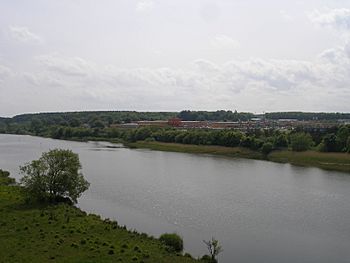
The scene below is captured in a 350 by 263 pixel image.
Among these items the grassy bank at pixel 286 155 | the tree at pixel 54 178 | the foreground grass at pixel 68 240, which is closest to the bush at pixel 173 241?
the foreground grass at pixel 68 240

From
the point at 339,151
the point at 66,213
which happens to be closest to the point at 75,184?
the point at 66,213

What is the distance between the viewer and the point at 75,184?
96.0 feet

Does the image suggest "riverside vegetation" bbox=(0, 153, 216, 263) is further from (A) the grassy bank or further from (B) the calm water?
(A) the grassy bank

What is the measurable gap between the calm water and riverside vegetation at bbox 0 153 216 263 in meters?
2.33

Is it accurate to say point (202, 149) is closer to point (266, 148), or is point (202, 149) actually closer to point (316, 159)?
point (266, 148)

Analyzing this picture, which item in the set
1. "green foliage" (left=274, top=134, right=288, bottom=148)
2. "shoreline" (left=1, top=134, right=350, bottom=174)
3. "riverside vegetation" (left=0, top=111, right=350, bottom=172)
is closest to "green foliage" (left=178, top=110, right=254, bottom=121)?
"riverside vegetation" (left=0, top=111, right=350, bottom=172)

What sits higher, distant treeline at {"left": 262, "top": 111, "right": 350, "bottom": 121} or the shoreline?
distant treeline at {"left": 262, "top": 111, "right": 350, "bottom": 121}

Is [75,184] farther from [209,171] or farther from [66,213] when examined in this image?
[209,171]

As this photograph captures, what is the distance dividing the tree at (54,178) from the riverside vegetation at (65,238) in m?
0.14

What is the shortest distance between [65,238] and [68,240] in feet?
1.16

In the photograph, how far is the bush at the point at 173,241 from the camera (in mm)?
21094

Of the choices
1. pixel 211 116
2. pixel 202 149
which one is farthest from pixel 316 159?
pixel 211 116

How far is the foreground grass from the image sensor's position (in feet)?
58.9

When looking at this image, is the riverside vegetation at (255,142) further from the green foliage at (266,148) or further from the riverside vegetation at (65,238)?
the riverside vegetation at (65,238)
